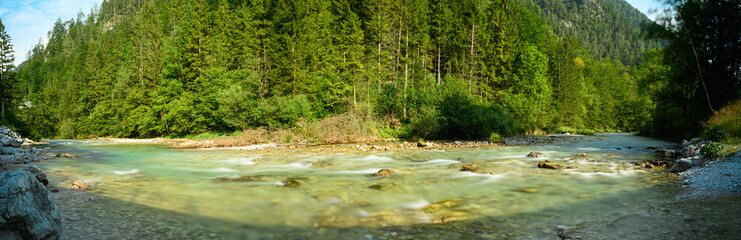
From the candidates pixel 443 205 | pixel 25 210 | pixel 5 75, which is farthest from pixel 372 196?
pixel 5 75

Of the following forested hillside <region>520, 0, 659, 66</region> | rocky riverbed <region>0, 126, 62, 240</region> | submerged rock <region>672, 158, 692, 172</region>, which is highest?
forested hillside <region>520, 0, 659, 66</region>

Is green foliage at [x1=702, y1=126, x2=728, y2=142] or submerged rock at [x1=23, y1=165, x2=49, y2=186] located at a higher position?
green foliage at [x1=702, y1=126, x2=728, y2=142]

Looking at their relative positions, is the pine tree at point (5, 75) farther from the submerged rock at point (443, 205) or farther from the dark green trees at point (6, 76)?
the submerged rock at point (443, 205)

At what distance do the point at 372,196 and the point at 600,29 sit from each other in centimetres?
20250

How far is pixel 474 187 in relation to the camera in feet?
29.2

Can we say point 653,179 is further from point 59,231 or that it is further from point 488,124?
point 488,124

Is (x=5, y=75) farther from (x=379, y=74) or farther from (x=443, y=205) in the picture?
(x=443, y=205)

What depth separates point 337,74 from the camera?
109ft

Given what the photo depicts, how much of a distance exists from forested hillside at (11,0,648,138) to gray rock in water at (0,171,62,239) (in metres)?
23.1

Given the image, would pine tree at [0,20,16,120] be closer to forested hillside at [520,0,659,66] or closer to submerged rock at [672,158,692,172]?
submerged rock at [672,158,692,172]

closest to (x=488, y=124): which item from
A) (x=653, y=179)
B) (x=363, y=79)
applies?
(x=363, y=79)

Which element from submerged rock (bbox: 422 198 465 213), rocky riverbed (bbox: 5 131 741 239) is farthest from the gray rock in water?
submerged rock (bbox: 422 198 465 213)

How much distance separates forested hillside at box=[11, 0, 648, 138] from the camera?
30.8 metres

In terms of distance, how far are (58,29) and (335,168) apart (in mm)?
198592
